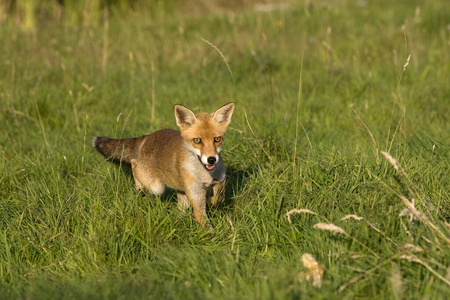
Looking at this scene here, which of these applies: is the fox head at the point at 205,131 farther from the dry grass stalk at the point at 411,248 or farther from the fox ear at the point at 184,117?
the dry grass stalk at the point at 411,248

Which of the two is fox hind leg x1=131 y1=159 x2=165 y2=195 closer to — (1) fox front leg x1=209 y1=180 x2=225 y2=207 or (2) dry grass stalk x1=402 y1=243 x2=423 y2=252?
(1) fox front leg x1=209 y1=180 x2=225 y2=207

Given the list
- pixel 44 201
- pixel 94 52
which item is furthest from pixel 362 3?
pixel 44 201

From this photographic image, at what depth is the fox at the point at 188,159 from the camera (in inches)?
185

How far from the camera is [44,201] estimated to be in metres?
4.98

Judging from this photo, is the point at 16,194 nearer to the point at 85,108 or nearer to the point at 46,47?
the point at 85,108

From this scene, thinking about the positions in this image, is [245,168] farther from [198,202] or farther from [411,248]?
[411,248]

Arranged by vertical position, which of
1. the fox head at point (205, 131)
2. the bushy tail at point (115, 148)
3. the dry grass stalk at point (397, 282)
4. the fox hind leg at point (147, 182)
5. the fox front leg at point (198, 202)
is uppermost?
the fox head at point (205, 131)

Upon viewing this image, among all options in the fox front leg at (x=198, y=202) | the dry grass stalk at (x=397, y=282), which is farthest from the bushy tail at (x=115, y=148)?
the dry grass stalk at (x=397, y=282)

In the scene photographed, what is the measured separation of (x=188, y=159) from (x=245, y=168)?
3.07 ft

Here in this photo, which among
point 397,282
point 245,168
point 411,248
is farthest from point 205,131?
point 397,282

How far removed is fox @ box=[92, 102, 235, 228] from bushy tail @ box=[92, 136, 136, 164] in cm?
2

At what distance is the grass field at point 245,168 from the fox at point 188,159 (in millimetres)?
213

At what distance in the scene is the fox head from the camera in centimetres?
456

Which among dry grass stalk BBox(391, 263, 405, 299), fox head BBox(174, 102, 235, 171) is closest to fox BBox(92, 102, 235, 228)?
fox head BBox(174, 102, 235, 171)
